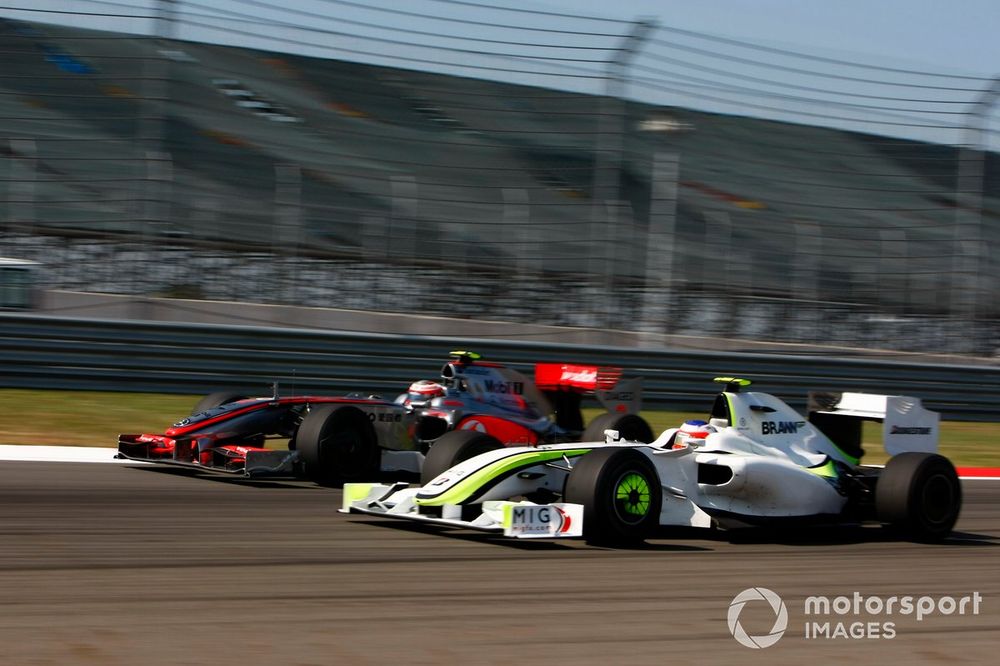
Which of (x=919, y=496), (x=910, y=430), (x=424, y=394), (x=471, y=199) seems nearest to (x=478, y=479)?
(x=919, y=496)

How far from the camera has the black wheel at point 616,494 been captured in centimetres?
648

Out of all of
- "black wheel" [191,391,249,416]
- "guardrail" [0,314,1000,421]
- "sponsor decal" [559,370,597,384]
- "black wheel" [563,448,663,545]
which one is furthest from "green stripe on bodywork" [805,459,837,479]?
"guardrail" [0,314,1000,421]

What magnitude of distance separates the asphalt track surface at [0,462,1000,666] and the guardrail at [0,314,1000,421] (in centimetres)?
438

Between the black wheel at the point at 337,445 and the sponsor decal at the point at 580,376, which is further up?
the sponsor decal at the point at 580,376

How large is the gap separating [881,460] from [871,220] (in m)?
5.99

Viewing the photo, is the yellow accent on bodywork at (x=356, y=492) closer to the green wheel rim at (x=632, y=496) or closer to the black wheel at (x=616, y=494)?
the black wheel at (x=616, y=494)

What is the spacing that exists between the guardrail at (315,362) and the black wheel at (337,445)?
3.05 meters

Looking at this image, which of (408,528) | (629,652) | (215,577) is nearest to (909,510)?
(408,528)

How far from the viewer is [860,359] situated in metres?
15.6

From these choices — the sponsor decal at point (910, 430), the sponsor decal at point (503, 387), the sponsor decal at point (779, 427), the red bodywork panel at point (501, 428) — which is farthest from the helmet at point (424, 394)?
the sponsor decal at point (910, 430)

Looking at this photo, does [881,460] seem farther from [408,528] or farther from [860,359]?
[408,528]

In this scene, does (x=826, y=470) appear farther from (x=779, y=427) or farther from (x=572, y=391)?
(x=572, y=391)

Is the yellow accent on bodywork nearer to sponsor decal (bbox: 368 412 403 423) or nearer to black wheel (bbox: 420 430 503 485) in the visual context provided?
black wheel (bbox: 420 430 503 485)

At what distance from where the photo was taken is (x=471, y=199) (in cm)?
1570
